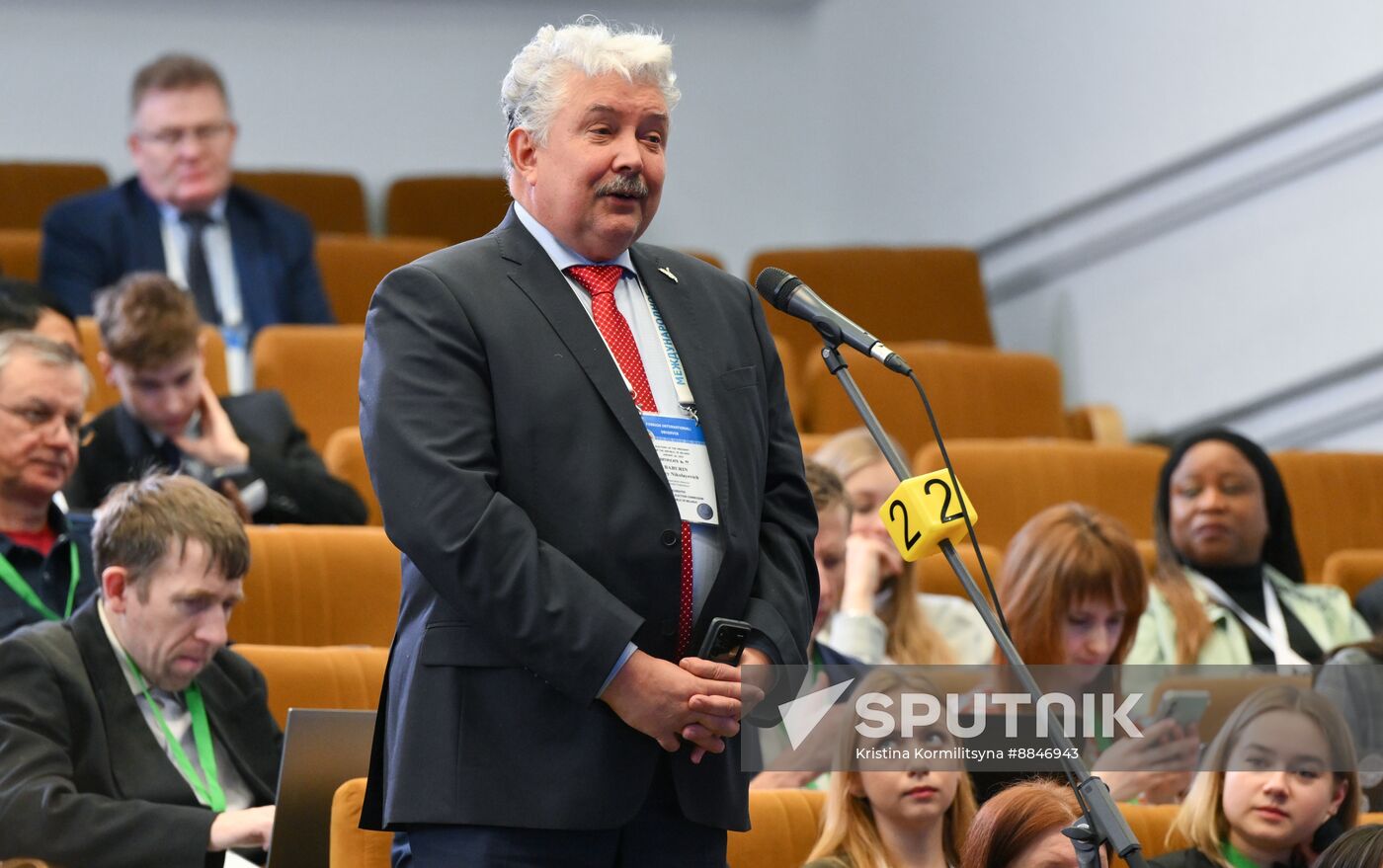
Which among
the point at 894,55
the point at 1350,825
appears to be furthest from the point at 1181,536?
the point at 894,55

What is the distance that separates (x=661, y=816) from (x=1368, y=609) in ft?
7.18

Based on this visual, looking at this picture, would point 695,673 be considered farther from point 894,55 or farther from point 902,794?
point 894,55

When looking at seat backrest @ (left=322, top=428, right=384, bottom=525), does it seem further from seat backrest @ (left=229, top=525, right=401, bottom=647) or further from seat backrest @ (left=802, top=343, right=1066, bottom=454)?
seat backrest @ (left=802, top=343, right=1066, bottom=454)

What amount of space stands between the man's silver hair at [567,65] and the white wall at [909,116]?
9.70 feet

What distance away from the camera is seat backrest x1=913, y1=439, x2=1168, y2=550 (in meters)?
4.15

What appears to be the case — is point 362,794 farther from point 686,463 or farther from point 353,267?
point 353,267

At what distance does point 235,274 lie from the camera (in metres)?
4.81

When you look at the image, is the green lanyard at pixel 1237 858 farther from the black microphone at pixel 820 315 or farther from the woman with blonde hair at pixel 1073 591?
the black microphone at pixel 820 315

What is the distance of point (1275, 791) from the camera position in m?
2.43

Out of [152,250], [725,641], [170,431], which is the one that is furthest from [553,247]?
[152,250]

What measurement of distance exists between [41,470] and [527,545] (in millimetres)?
1403

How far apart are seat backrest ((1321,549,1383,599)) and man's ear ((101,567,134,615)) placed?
237 centimetres

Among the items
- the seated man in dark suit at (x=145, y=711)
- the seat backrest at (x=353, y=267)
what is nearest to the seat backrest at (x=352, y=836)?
the seated man in dark suit at (x=145, y=711)

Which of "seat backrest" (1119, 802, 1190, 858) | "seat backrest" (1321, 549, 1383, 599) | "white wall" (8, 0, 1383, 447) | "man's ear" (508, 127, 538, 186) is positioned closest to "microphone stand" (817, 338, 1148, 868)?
"man's ear" (508, 127, 538, 186)
